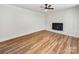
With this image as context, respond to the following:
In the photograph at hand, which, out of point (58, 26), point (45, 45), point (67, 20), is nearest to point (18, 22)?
point (45, 45)

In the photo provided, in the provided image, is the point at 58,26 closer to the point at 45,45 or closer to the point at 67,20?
the point at 67,20

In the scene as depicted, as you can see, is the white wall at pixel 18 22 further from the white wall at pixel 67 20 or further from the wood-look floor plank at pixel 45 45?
the white wall at pixel 67 20

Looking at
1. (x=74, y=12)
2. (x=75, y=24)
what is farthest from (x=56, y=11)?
(x=75, y=24)

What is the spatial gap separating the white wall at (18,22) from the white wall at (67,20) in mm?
300

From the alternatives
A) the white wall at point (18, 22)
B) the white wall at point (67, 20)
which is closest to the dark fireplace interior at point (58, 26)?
the white wall at point (67, 20)

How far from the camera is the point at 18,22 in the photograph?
2846 millimetres

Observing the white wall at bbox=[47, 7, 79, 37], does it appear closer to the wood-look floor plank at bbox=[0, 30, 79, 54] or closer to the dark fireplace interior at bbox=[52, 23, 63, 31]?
the dark fireplace interior at bbox=[52, 23, 63, 31]

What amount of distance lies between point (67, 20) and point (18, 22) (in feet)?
4.88

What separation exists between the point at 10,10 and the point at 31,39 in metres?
1.28
